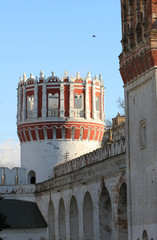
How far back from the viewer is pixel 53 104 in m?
44.0

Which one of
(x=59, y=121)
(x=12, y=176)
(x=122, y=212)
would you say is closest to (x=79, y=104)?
(x=59, y=121)

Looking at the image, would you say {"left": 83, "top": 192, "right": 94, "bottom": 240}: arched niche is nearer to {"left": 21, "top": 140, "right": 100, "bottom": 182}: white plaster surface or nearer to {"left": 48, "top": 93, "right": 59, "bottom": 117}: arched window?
{"left": 21, "top": 140, "right": 100, "bottom": 182}: white plaster surface

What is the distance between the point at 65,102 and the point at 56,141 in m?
2.63

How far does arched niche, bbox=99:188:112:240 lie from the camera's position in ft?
101

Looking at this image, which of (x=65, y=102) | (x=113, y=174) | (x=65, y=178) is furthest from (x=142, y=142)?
(x=65, y=102)

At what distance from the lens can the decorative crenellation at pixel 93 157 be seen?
96.9 ft

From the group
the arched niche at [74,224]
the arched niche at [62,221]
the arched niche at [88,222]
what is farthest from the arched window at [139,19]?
the arched niche at [62,221]

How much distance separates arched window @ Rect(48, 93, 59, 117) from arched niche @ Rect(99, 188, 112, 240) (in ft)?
44.3

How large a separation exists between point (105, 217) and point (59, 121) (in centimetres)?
1343

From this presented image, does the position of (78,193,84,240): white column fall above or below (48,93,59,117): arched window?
below

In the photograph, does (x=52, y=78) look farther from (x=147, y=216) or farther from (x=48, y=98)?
(x=147, y=216)

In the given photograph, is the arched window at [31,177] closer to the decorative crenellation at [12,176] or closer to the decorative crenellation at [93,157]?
the decorative crenellation at [12,176]

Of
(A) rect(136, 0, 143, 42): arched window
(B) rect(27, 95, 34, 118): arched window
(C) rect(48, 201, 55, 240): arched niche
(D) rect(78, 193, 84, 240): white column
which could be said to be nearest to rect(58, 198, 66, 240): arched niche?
(C) rect(48, 201, 55, 240): arched niche

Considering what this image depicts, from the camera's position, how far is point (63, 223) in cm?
3853
